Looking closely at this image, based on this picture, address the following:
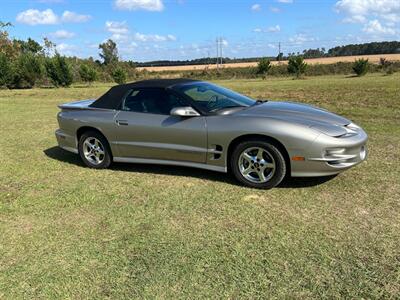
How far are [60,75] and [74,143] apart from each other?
2988 centimetres

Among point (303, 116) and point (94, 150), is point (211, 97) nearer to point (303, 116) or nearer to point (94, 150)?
point (303, 116)

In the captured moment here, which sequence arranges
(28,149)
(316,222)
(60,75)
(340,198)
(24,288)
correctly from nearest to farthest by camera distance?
1. (24,288)
2. (316,222)
3. (340,198)
4. (28,149)
5. (60,75)

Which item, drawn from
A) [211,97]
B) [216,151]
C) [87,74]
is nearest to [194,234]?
[216,151]

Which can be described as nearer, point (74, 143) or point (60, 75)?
point (74, 143)

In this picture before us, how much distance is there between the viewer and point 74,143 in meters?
6.46

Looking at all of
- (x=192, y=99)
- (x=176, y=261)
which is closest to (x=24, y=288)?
(x=176, y=261)

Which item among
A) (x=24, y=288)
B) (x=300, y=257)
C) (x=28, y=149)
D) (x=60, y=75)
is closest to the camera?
(x=24, y=288)

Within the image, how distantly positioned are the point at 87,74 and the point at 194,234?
3634 centimetres

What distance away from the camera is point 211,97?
5602mm

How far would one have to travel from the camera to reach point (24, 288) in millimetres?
3100

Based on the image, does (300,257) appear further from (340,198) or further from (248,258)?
(340,198)

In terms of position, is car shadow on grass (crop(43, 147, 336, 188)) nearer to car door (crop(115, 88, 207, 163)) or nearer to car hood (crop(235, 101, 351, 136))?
car door (crop(115, 88, 207, 163))

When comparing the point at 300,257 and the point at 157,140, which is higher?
the point at 157,140

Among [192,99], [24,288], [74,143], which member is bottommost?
[24,288]
